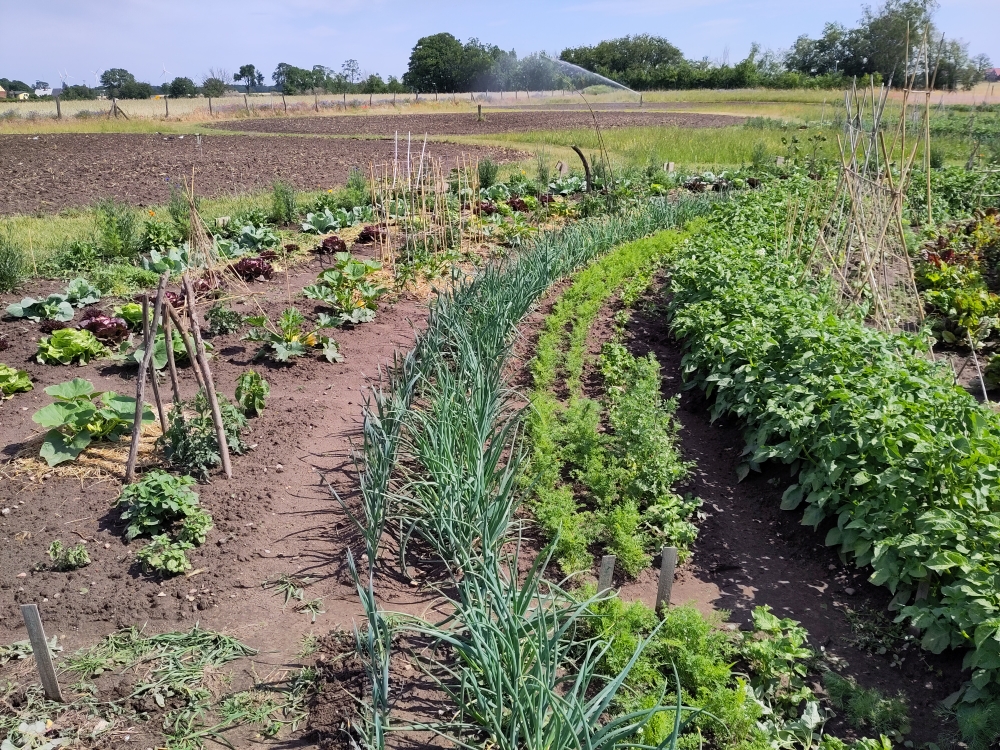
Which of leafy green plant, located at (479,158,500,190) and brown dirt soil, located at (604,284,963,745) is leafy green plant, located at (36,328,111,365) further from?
leafy green plant, located at (479,158,500,190)

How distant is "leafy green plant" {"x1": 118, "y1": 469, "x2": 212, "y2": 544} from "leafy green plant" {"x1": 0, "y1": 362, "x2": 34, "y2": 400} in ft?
6.66

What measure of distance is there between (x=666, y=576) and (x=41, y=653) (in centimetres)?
248

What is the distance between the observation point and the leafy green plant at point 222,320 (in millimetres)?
6184

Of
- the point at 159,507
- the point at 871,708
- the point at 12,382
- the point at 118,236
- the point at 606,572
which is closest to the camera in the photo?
the point at 871,708

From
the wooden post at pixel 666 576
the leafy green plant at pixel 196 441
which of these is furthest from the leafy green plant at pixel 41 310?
the wooden post at pixel 666 576

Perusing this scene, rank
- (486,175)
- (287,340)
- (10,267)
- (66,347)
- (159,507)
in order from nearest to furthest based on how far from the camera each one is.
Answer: (159,507), (66,347), (287,340), (10,267), (486,175)

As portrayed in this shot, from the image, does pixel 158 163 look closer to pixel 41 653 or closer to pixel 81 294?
pixel 81 294

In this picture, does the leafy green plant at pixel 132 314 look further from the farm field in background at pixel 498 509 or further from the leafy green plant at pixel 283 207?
the leafy green plant at pixel 283 207

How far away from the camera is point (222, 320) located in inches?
244

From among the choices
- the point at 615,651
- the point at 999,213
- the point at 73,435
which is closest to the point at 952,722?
the point at 615,651

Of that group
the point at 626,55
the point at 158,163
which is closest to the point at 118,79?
the point at 626,55

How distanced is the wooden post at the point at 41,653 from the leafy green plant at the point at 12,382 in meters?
2.93

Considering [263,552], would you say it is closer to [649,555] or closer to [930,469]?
[649,555]

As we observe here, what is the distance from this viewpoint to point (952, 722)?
2738mm
